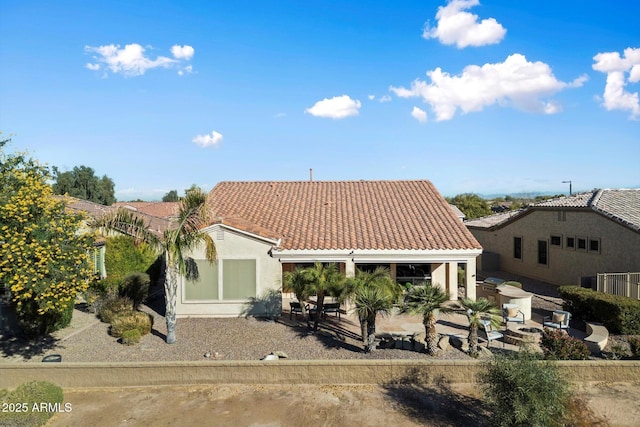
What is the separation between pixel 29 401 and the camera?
9.84m

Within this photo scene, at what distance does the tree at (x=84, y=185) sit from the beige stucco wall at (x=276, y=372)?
61.5 meters

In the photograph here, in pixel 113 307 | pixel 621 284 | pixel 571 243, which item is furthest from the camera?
pixel 571 243

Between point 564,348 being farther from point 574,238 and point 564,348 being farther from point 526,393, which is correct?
point 574,238

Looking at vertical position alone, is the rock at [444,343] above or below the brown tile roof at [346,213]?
below

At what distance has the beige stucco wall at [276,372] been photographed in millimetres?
11570

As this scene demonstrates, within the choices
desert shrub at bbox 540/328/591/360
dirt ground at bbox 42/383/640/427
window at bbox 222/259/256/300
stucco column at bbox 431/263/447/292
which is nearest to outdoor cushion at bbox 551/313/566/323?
desert shrub at bbox 540/328/591/360

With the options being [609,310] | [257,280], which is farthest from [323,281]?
[609,310]

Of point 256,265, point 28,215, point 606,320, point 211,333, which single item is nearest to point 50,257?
point 28,215

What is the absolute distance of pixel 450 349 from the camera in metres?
13.5

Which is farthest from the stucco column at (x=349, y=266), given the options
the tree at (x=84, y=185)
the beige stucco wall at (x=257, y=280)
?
the tree at (x=84, y=185)

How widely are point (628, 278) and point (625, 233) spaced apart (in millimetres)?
3632

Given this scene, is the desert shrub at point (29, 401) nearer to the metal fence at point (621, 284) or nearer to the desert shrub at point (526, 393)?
the desert shrub at point (526, 393)

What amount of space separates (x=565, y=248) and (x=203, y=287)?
68.9 ft

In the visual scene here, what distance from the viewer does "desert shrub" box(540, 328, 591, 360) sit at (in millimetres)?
12406
